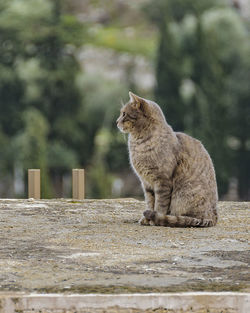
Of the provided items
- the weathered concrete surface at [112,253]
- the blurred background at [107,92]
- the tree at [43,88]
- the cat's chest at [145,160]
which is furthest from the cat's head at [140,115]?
the tree at [43,88]

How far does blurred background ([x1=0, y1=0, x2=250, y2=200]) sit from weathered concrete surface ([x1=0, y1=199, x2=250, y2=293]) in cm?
2450

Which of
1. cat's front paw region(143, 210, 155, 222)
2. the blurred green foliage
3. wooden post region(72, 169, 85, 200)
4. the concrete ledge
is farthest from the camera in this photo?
the blurred green foliage

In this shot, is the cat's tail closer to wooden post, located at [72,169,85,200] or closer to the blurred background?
wooden post, located at [72,169,85,200]

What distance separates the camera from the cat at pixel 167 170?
7.81 metres

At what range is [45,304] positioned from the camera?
4.74 m

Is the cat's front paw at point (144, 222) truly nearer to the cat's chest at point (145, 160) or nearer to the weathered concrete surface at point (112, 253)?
the weathered concrete surface at point (112, 253)

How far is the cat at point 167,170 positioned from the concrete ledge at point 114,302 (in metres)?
2.91

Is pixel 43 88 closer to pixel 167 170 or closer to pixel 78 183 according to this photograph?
pixel 78 183

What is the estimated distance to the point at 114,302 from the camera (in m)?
4.77

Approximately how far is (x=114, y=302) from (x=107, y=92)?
46819 millimetres

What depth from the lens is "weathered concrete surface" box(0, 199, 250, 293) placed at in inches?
205

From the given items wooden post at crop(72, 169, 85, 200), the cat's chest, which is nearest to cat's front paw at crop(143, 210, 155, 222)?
the cat's chest

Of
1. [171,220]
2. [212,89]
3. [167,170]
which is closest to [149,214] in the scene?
[171,220]

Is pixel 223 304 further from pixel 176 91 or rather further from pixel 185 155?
pixel 176 91
